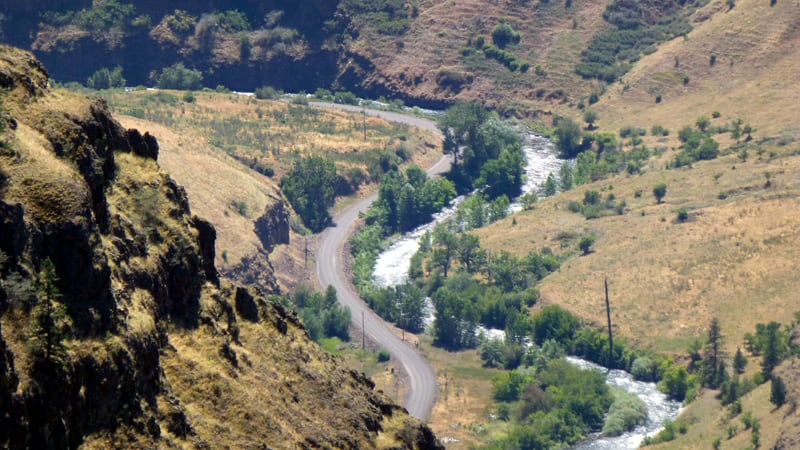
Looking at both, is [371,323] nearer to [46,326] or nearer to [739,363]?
[739,363]

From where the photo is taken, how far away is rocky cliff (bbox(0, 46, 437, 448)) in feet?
132

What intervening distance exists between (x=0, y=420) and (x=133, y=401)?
7.66 metres

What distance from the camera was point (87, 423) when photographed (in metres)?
42.6

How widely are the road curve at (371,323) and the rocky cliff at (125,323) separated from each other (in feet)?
272

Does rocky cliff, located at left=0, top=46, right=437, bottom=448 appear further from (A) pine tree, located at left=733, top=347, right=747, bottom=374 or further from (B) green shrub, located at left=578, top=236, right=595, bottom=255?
(B) green shrub, located at left=578, top=236, right=595, bottom=255

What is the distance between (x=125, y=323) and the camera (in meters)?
46.0

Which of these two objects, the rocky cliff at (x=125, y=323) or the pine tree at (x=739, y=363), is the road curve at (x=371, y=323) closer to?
the pine tree at (x=739, y=363)

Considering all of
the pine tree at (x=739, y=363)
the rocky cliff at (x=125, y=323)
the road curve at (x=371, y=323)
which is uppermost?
the rocky cliff at (x=125, y=323)

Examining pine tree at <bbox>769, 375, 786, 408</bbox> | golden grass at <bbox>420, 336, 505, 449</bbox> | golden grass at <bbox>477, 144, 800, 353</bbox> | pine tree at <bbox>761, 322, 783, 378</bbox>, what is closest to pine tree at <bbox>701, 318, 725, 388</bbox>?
golden grass at <bbox>477, 144, 800, 353</bbox>

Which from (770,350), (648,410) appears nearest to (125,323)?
(648,410)

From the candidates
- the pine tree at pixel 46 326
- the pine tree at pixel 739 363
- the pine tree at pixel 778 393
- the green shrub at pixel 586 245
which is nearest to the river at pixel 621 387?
the pine tree at pixel 739 363

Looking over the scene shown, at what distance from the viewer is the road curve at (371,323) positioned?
149 m

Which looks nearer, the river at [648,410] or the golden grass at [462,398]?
the golden grass at [462,398]

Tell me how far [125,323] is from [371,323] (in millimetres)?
124776
